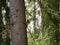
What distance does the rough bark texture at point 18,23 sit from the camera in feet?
9.70

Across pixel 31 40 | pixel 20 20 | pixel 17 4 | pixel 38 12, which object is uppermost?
pixel 17 4

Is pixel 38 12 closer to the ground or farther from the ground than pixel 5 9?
closer to the ground

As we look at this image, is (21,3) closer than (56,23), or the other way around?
(21,3)

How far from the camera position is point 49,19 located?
4.42m

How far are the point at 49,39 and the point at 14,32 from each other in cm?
168

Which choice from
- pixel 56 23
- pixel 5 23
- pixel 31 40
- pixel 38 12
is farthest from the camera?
pixel 38 12

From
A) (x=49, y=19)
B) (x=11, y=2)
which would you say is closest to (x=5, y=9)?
(x=11, y=2)

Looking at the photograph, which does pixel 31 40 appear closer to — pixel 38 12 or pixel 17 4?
pixel 38 12

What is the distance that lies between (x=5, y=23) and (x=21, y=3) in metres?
0.64

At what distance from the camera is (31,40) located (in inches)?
188

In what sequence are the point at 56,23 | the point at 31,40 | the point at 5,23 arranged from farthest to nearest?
the point at 31,40 → the point at 56,23 → the point at 5,23

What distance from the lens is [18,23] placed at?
2971 mm

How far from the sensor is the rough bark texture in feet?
9.70

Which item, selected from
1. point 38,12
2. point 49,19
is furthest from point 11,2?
point 38,12
